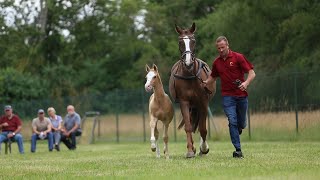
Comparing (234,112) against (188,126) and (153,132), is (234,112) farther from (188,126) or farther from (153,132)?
(153,132)

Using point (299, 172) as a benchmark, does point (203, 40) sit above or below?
above

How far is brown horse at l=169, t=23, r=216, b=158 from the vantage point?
1406cm

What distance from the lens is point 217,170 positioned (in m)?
11.1

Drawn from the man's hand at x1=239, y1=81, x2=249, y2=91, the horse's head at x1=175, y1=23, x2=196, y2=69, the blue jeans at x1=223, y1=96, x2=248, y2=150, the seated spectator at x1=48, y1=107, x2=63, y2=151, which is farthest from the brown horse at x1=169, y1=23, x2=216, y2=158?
the seated spectator at x1=48, y1=107, x2=63, y2=151

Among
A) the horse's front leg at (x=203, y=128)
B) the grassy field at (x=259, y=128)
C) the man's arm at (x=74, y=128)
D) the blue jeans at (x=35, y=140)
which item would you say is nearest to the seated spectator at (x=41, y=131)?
the blue jeans at (x=35, y=140)

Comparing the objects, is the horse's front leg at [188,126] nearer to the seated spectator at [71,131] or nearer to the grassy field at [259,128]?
the grassy field at [259,128]

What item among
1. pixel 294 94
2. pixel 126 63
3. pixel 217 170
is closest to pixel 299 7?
pixel 294 94

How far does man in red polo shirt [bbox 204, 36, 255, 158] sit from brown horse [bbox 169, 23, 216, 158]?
75 cm

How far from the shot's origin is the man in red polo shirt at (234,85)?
1348 cm

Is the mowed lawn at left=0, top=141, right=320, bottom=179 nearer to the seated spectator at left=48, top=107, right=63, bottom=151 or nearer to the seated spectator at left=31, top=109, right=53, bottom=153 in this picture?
the seated spectator at left=31, top=109, right=53, bottom=153

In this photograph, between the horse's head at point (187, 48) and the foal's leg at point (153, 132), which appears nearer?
the horse's head at point (187, 48)

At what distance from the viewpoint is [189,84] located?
1457cm

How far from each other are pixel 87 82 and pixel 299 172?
55352 mm

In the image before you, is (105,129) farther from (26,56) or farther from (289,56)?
(26,56)
